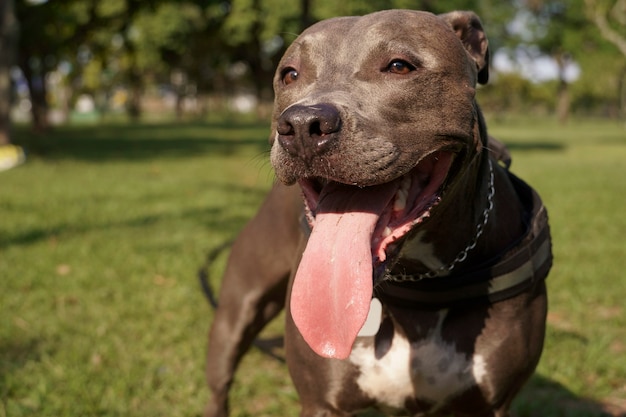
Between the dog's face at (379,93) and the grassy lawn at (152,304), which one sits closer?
the dog's face at (379,93)

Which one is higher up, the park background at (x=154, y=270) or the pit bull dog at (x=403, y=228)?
the pit bull dog at (x=403, y=228)

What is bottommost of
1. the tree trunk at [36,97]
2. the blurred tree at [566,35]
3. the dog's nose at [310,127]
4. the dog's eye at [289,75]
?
the blurred tree at [566,35]

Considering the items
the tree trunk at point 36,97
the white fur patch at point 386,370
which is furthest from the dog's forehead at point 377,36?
the tree trunk at point 36,97

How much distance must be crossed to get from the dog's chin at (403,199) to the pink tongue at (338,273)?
4 cm

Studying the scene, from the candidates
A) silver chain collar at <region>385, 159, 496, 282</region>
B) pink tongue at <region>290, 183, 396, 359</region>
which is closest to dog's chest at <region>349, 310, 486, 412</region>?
silver chain collar at <region>385, 159, 496, 282</region>

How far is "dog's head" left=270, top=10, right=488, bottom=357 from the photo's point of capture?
2.20 meters

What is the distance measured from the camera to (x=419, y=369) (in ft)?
8.56

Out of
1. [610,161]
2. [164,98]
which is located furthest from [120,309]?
[164,98]

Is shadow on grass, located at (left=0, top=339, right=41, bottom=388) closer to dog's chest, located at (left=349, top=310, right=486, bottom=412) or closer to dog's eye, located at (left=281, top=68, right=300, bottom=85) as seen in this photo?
dog's chest, located at (left=349, top=310, right=486, bottom=412)

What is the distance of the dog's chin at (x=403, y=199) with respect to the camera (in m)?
2.31

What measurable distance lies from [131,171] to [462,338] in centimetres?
1253

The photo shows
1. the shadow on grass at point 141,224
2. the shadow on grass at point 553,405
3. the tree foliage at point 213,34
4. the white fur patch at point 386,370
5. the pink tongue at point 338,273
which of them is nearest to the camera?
the pink tongue at point 338,273

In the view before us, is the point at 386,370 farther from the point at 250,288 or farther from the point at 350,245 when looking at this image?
the point at 250,288

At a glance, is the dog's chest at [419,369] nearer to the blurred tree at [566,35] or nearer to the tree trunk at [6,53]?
the tree trunk at [6,53]
